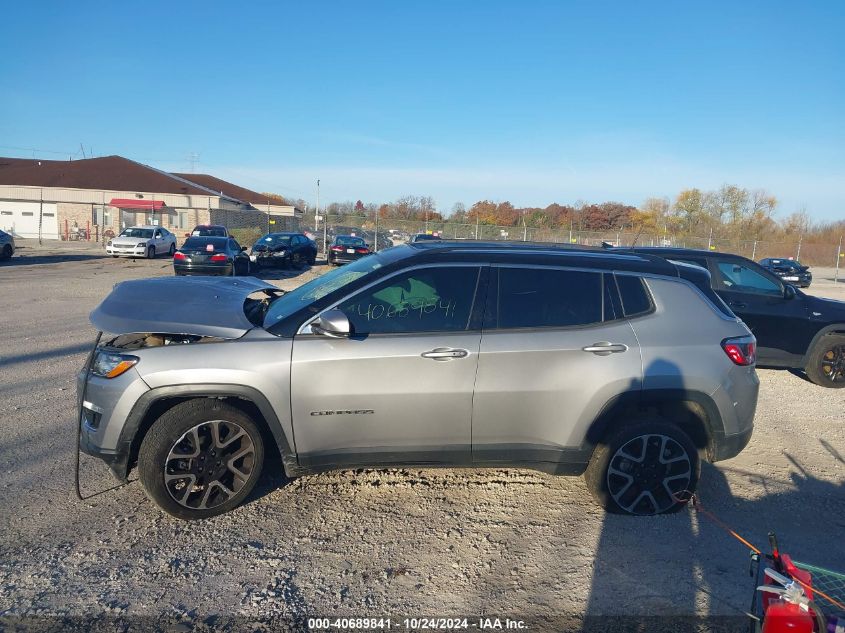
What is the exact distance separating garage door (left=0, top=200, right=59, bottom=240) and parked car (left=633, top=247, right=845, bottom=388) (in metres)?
44.6

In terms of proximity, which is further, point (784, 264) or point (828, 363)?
point (784, 264)

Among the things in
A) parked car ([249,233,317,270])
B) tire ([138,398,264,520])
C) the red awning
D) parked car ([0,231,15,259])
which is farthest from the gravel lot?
the red awning

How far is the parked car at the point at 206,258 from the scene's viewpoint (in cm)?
1928

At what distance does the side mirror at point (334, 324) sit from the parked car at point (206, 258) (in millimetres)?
16509

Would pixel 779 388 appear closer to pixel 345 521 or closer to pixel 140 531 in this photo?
pixel 345 521

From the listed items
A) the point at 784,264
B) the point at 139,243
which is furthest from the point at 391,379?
the point at 784,264

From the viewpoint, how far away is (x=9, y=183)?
42.7 m

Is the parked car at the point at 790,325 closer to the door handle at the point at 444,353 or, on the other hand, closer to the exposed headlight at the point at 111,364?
the door handle at the point at 444,353

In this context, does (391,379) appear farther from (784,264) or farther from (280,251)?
(784,264)

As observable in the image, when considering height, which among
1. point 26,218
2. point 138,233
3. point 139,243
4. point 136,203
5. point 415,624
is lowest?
point 415,624

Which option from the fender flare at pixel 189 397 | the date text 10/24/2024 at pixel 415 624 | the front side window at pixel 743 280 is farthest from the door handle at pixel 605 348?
the front side window at pixel 743 280

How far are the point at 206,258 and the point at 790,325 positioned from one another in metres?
16.4

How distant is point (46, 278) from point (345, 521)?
703 inches

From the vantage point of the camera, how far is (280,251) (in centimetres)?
2533
